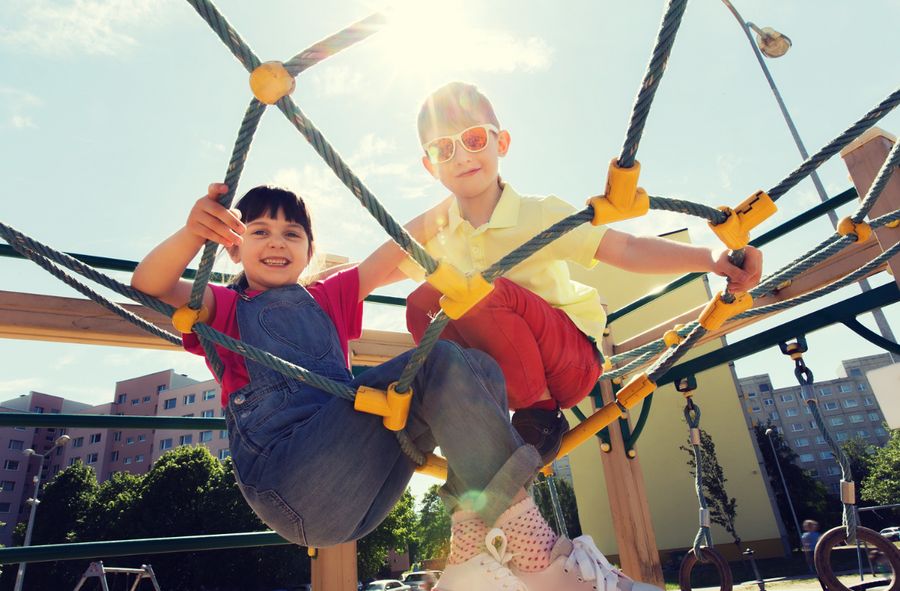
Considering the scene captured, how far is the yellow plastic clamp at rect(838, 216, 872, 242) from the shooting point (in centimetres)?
153

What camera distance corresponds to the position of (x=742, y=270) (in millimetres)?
1337

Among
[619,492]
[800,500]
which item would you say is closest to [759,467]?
[800,500]

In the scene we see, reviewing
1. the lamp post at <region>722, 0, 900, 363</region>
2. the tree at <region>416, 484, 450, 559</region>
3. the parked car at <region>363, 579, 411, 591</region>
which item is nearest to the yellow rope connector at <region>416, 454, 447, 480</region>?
the lamp post at <region>722, 0, 900, 363</region>

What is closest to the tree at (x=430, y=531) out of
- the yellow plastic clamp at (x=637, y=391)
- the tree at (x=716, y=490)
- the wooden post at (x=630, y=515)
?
the tree at (x=716, y=490)

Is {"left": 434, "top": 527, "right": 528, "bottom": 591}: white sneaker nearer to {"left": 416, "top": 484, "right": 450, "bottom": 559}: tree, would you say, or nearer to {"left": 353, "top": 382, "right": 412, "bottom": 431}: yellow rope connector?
{"left": 353, "top": 382, "right": 412, "bottom": 431}: yellow rope connector

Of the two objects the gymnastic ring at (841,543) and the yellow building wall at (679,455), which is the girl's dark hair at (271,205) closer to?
the gymnastic ring at (841,543)

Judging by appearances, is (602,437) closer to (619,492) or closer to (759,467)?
(619,492)

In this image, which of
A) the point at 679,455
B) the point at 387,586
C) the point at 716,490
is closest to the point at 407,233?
the point at 716,490

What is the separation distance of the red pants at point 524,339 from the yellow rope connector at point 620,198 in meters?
0.41

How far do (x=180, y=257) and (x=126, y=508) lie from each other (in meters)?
30.1

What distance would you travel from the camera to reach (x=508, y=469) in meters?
1.12

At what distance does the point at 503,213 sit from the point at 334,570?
145 cm

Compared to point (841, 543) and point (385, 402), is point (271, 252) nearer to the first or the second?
point (385, 402)

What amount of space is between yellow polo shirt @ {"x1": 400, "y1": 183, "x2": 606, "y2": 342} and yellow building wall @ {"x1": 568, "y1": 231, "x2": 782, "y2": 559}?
45.7ft
